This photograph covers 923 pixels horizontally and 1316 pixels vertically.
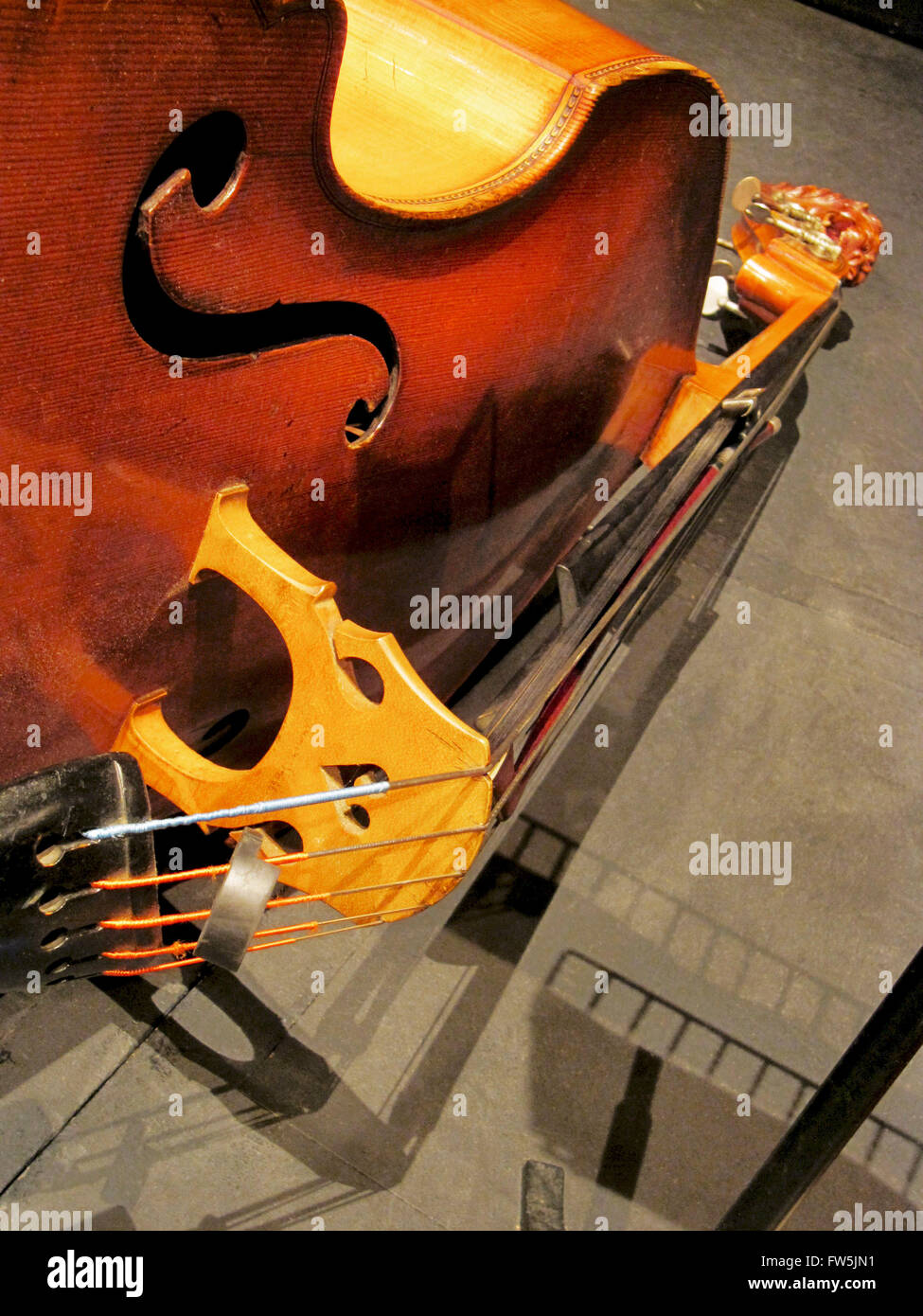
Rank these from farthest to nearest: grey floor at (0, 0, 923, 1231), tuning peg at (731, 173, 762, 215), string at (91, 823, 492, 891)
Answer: tuning peg at (731, 173, 762, 215) → grey floor at (0, 0, 923, 1231) → string at (91, 823, 492, 891)

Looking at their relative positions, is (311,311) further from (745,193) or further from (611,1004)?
(745,193)

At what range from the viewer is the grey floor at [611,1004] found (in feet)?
3.84

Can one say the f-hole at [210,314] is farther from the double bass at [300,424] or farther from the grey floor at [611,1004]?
the grey floor at [611,1004]

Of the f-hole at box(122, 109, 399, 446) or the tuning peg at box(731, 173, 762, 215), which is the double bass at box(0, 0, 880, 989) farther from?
the tuning peg at box(731, 173, 762, 215)

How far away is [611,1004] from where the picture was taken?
1340 millimetres

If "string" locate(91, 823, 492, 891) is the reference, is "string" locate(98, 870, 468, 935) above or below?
below

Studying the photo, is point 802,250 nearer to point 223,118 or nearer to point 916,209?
point 916,209

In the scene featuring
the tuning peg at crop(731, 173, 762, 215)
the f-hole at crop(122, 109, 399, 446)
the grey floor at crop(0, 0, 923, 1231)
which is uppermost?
the f-hole at crop(122, 109, 399, 446)

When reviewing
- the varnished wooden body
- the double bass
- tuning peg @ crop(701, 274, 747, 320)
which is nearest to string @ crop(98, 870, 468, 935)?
the double bass

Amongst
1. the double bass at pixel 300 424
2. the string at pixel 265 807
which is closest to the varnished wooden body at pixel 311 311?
the double bass at pixel 300 424

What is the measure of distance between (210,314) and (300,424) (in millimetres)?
137

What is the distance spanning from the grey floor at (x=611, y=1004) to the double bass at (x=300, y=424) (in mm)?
179

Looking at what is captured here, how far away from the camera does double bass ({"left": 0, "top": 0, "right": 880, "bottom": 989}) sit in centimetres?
74

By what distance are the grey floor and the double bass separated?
0.18 meters
